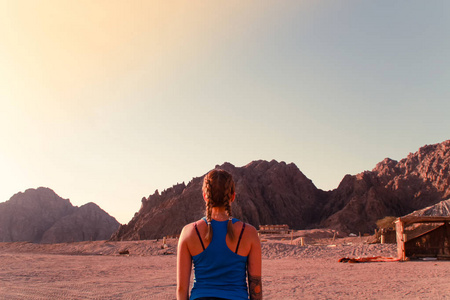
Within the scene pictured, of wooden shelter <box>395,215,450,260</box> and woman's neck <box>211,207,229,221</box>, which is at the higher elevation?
woman's neck <box>211,207,229,221</box>

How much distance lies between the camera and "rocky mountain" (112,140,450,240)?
258ft

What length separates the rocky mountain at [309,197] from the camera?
78.6m

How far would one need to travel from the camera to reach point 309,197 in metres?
96.1

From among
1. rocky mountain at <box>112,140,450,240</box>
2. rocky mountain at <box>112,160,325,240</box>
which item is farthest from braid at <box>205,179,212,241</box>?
rocky mountain at <box>112,160,325,240</box>

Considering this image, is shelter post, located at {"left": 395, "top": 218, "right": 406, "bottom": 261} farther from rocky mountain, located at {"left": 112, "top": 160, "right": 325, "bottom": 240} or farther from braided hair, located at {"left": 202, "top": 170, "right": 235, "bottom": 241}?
rocky mountain, located at {"left": 112, "top": 160, "right": 325, "bottom": 240}

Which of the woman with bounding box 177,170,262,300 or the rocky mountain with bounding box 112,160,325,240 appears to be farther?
the rocky mountain with bounding box 112,160,325,240

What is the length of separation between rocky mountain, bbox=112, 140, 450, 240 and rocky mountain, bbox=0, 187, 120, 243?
33.0 metres

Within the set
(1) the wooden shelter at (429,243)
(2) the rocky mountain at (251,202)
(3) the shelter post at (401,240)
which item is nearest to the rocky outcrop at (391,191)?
(2) the rocky mountain at (251,202)

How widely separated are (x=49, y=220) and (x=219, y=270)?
5263 inches

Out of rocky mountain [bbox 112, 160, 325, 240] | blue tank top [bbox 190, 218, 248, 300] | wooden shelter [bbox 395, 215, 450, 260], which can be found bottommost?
wooden shelter [bbox 395, 215, 450, 260]

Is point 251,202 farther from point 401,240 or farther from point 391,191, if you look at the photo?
point 401,240

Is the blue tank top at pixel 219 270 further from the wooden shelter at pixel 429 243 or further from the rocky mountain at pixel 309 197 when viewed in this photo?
the rocky mountain at pixel 309 197

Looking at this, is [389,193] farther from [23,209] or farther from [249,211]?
[23,209]

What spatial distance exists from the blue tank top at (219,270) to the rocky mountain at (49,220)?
118 m
